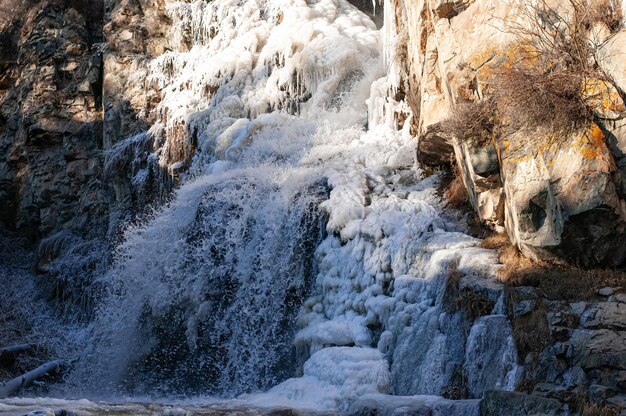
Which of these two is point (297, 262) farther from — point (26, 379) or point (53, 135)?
point (53, 135)

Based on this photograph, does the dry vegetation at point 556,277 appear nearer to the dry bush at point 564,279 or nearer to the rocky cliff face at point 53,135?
the dry bush at point 564,279

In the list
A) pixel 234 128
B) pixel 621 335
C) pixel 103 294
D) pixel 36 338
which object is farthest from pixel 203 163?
pixel 621 335

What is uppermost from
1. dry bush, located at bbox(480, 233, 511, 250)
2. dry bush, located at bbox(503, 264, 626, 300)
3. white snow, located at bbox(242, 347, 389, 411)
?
dry bush, located at bbox(480, 233, 511, 250)

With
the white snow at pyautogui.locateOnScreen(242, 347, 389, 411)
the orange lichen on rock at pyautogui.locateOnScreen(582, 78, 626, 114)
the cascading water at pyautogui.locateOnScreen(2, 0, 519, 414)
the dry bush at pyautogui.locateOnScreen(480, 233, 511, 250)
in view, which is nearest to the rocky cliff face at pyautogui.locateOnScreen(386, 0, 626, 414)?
the orange lichen on rock at pyautogui.locateOnScreen(582, 78, 626, 114)

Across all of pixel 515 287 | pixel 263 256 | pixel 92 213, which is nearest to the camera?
pixel 515 287

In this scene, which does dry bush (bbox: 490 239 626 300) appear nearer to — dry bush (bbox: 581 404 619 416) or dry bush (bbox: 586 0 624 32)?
dry bush (bbox: 581 404 619 416)

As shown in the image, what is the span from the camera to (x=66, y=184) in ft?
72.1

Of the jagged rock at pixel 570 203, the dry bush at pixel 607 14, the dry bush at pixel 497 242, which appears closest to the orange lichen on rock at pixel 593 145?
the jagged rock at pixel 570 203

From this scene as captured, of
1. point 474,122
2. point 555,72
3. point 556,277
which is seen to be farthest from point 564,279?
point 474,122

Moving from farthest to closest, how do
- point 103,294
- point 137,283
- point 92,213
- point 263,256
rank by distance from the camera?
point 92,213 → point 103,294 → point 137,283 → point 263,256

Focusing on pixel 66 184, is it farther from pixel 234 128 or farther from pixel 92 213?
pixel 234 128

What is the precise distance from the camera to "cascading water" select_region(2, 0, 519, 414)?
821 centimetres

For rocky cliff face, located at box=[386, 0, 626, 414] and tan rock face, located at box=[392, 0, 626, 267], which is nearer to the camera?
rocky cliff face, located at box=[386, 0, 626, 414]

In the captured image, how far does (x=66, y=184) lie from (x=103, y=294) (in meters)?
7.13
